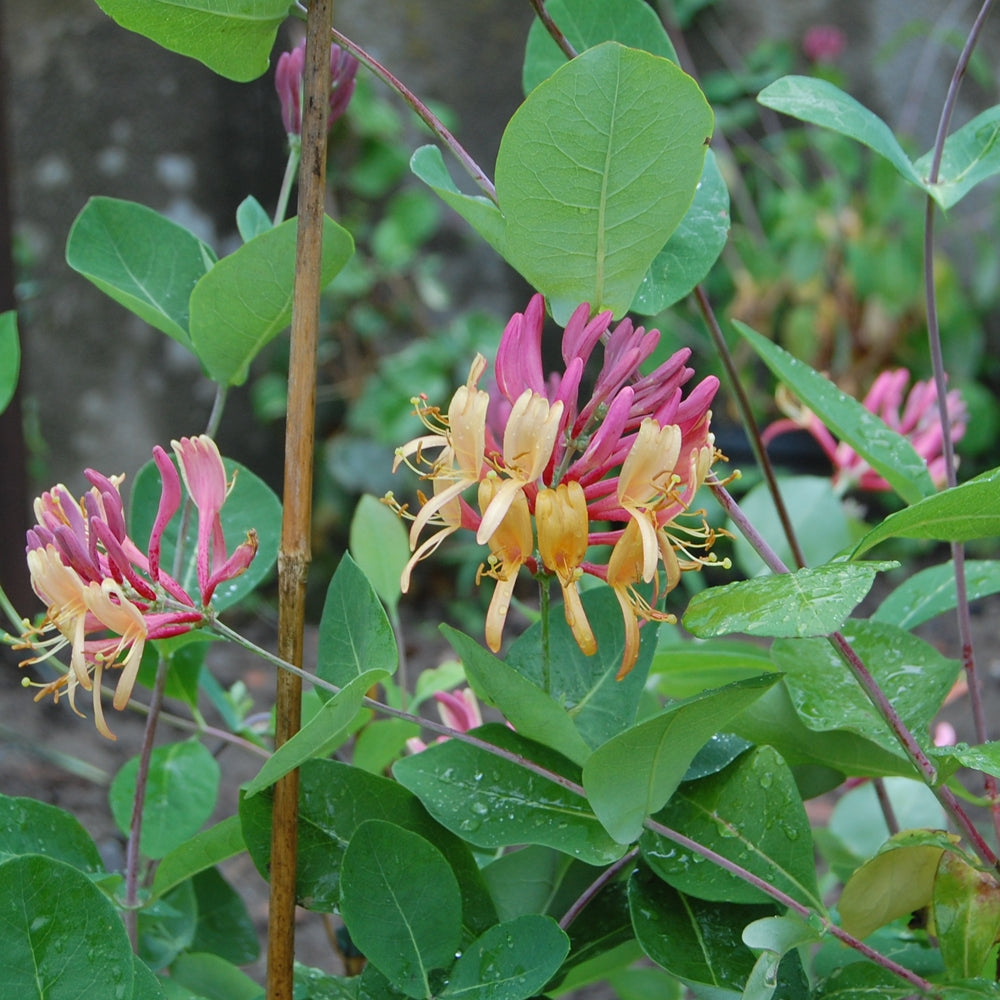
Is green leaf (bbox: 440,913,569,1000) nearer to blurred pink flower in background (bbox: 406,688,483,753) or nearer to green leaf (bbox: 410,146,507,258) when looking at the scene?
blurred pink flower in background (bbox: 406,688,483,753)

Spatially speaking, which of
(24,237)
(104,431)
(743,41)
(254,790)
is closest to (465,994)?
(254,790)

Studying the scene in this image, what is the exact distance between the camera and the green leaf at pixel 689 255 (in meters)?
0.40

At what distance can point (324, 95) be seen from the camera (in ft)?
1.16

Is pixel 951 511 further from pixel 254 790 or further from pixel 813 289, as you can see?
pixel 813 289

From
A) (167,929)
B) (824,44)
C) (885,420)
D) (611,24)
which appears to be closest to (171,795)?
(167,929)

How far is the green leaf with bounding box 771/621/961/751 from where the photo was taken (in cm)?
40

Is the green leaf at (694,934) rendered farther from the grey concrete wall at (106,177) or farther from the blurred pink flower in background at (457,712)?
the grey concrete wall at (106,177)

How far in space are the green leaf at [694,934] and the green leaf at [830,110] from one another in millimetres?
277

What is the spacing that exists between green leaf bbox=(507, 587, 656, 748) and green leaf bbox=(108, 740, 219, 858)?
19cm

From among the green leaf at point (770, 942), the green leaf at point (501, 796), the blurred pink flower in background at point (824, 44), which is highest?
the blurred pink flower in background at point (824, 44)

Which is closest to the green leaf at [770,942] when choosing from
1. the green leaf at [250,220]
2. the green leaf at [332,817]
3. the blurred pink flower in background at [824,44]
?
the green leaf at [332,817]

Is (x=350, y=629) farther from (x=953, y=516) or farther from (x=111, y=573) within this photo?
(x=953, y=516)

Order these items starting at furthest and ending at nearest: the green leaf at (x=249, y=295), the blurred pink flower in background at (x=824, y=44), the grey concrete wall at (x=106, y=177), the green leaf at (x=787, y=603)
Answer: the blurred pink flower in background at (x=824, y=44) → the grey concrete wall at (x=106, y=177) → the green leaf at (x=249, y=295) → the green leaf at (x=787, y=603)

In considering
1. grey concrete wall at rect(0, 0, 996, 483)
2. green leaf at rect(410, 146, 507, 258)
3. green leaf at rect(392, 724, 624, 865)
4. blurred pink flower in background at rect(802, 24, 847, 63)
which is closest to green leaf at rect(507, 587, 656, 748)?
green leaf at rect(392, 724, 624, 865)
